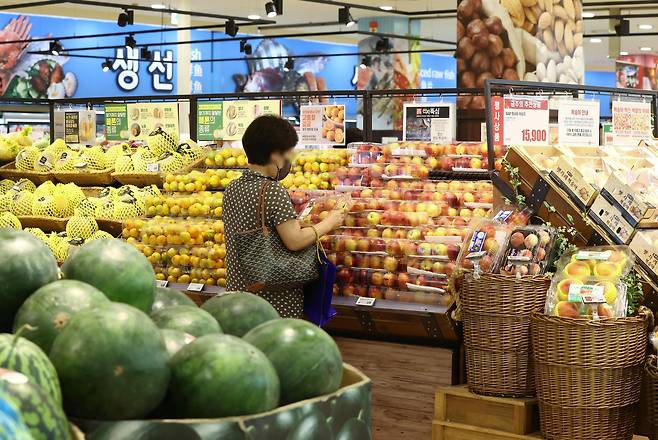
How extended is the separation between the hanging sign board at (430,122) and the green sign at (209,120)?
1.43 m

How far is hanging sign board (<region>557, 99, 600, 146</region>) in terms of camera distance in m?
5.01

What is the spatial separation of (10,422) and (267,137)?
9.70 feet

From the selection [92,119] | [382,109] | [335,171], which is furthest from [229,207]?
[382,109]

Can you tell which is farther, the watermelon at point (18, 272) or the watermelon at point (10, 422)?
the watermelon at point (18, 272)

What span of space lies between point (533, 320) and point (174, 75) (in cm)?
1678

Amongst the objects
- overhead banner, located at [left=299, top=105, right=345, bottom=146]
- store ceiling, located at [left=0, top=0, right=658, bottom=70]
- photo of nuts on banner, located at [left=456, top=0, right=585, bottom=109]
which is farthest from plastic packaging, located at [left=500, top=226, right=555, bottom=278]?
store ceiling, located at [left=0, top=0, right=658, bottom=70]

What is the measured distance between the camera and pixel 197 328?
171 centimetres

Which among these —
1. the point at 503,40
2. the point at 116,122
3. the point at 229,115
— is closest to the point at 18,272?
the point at 229,115

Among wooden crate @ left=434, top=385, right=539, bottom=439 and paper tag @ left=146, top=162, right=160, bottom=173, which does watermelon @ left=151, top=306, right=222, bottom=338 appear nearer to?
wooden crate @ left=434, top=385, right=539, bottom=439

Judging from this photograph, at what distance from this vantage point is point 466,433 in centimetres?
401

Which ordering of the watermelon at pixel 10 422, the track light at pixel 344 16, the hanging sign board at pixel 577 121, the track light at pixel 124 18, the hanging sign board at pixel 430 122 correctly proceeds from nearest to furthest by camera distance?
the watermelon at pixel 10 422
the hanging sign board at pixel 577 121
the hanging sign board at pixel 430 122
the track light at pixel 344 16
the track light at pixel 124 18

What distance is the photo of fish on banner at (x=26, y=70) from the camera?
56.5 feet

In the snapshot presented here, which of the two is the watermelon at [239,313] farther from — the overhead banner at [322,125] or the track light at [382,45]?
the track light at [382,45]

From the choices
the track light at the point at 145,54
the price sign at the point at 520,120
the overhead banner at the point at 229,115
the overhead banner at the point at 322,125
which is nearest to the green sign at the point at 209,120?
the overhead banner at the point at 229,115
